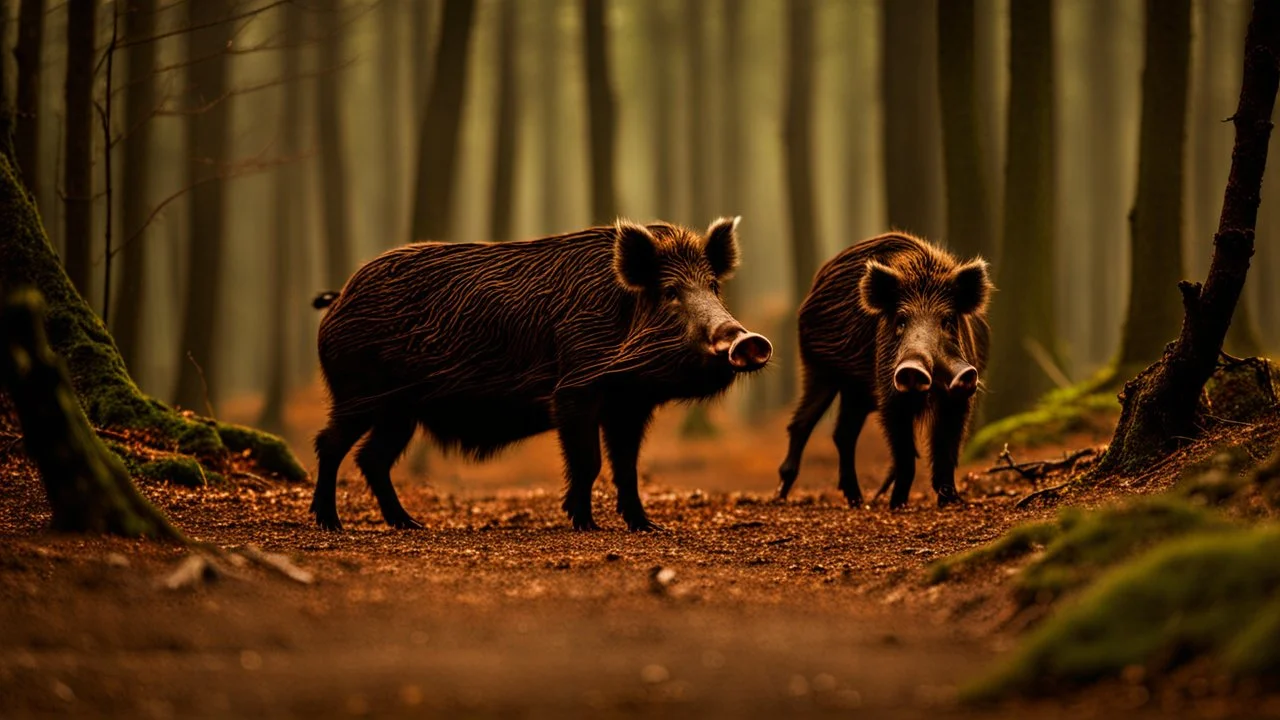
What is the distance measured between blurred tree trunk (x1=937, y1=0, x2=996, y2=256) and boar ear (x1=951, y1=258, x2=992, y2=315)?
4.77 metres

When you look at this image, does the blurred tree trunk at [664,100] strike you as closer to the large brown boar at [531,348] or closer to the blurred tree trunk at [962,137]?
the blurred tree trunk at [962,137]

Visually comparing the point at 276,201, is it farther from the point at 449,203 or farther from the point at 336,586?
the point at 336,586

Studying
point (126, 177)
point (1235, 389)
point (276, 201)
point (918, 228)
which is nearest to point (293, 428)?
point (276, 201)

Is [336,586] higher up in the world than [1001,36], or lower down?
lower down

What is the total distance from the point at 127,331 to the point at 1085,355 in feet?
115

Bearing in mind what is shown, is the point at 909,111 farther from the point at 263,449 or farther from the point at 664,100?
the point at 664,100

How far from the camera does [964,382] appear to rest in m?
9.89

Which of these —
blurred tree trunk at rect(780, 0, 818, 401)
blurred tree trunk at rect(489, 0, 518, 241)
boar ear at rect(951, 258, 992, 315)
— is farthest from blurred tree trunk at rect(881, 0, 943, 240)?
blurred tree trunk at rect(489, 0, 518, 241)

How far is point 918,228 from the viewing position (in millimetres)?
18734

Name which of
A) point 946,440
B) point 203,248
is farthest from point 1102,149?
point 946,440

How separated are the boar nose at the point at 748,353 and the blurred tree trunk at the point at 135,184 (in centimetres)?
829

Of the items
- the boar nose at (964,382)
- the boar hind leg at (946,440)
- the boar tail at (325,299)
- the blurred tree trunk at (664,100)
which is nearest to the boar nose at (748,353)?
the boar nose at (964,382)

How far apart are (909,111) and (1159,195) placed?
736 centimetres

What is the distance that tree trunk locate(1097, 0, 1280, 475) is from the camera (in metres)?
7.87
